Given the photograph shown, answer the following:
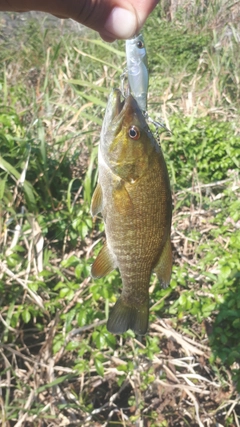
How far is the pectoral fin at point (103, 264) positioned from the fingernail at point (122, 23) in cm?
63

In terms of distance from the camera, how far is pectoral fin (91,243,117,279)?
1267mm

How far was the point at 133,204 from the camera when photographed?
1.21 meters

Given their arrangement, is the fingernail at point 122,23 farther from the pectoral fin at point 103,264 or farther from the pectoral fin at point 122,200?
the pectoral fin at point 103,264

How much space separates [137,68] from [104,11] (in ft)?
0.66

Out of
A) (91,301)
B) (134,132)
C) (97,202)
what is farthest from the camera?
(91,301)

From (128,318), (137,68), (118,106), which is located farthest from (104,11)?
(128,318)

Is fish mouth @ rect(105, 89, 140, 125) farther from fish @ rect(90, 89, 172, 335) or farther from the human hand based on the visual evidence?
the human hand

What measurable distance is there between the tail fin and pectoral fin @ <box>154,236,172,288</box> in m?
0.13

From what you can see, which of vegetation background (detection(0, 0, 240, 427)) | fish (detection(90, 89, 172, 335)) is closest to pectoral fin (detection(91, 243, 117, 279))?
fish (detection(90, 89, 172, 335))

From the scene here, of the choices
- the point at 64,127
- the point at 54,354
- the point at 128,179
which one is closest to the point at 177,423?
the point at 54,354

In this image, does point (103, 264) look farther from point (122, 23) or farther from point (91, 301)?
point (91, 301)

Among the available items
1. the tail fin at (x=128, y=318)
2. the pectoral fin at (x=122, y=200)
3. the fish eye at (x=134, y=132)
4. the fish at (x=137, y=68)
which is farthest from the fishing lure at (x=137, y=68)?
the tail fin at (x=128, y=318)

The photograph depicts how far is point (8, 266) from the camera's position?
7.82 ft

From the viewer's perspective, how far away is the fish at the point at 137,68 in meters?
1.23
